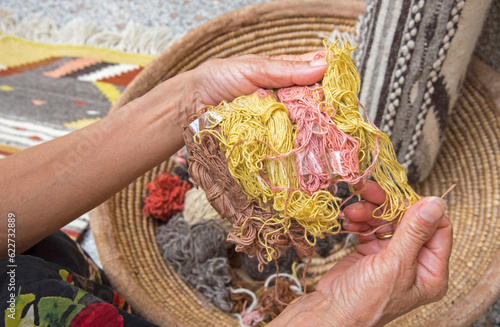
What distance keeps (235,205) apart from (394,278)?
0.85 ft

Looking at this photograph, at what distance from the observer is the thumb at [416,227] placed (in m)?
0.55

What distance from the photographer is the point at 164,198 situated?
1.09 metres

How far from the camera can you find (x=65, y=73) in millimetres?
1611

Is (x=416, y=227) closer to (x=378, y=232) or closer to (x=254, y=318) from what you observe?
(x=378, y=232)

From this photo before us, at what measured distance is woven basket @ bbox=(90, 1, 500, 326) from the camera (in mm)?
876

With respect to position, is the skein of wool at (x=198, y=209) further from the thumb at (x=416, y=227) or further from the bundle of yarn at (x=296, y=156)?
the thumb at (x=416, y=227)

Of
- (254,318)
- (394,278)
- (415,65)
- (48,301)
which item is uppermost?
(415,65)

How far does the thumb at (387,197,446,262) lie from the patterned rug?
1.19 meters

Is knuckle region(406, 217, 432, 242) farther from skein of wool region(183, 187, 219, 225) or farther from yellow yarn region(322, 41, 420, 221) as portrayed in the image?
skein of wool region(183, 187, 219, 225)

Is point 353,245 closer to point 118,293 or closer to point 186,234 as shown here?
point 186,234

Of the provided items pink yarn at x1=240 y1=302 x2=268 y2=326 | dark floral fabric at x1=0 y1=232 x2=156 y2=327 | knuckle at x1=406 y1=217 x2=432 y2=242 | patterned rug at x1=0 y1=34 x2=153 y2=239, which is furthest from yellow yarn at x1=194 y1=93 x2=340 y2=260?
patterned rug at x1=0 y1=34 x2=153 y2=239

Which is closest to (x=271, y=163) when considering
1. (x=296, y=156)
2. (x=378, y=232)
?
(x=296, y=156)

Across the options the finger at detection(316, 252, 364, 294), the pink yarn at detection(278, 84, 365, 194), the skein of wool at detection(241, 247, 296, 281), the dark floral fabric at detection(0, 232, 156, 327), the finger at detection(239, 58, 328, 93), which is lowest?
the skein of wool at detection(241, 247, 296, 281)

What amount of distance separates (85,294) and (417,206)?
1.66ft
